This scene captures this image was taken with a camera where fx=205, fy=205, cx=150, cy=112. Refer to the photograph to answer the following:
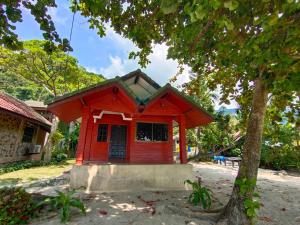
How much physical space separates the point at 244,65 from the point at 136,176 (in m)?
6.44

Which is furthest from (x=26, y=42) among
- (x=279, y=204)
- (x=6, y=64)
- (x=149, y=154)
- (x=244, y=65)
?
(x=279, y=204)

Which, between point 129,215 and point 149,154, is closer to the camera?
point 129,215

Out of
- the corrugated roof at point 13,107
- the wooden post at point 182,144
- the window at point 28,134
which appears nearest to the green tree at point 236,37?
the wooden post at point 182,144

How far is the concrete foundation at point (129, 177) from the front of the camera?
8.50 m

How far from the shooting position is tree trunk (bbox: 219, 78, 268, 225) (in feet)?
17.7

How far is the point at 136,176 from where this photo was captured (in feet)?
29.8

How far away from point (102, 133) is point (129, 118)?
220 cm

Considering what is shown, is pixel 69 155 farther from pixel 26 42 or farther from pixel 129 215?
pixel 129 215

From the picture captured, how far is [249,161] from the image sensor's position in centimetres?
569

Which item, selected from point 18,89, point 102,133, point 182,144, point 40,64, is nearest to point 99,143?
point 102,133

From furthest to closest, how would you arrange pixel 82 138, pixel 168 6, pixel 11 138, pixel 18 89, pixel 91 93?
pixel 18 89, pixel 11 138, pixel 82 138, pixel 91 93, pixel 168 6

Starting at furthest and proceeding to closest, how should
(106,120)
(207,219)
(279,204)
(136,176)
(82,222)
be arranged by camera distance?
(106,120) < (136,176) < (279,204) < (207,219) < (82,222)

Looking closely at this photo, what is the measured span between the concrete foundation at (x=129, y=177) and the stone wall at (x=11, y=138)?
9309 millimetres

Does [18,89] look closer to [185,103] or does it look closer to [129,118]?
[129,118]
